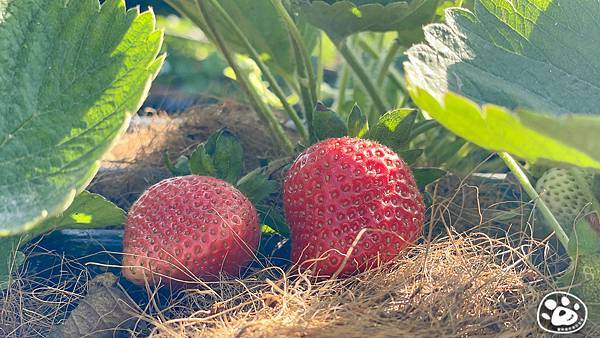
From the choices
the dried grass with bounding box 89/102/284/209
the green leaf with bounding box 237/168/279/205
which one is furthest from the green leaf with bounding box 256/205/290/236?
the dried grass with bounding box 89/102/284/209

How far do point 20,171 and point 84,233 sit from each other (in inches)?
4.9

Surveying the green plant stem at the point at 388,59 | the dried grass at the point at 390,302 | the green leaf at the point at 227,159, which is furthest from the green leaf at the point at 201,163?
the green plant stem at the point at 388,59

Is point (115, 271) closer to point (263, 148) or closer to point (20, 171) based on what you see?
point (20, 171)

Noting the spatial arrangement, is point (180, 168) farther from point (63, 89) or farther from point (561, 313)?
point (561, 313)

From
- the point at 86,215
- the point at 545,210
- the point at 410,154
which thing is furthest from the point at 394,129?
the point at 86,215

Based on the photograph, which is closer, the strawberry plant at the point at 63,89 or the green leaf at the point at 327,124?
the strawberry plant at the point at 63,89

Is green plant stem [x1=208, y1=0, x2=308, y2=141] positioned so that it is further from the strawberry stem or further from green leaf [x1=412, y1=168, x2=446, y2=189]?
green leaf [x1=412, y1=168, x2=446, y2=189]

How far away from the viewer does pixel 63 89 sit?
0.57 m

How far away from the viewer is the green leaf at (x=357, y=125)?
65 cm

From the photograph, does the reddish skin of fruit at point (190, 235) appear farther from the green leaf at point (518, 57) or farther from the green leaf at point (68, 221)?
the green leaf at point (518, 57)

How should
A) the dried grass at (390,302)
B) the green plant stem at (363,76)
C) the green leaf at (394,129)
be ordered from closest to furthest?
the dried grass at (390,302) < the green leaf at (394,129) < the green plant stem at (363,76)

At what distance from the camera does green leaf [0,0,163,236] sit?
531 mm

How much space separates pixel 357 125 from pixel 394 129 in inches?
1.2

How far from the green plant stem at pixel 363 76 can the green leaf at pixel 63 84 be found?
0.72 ft
